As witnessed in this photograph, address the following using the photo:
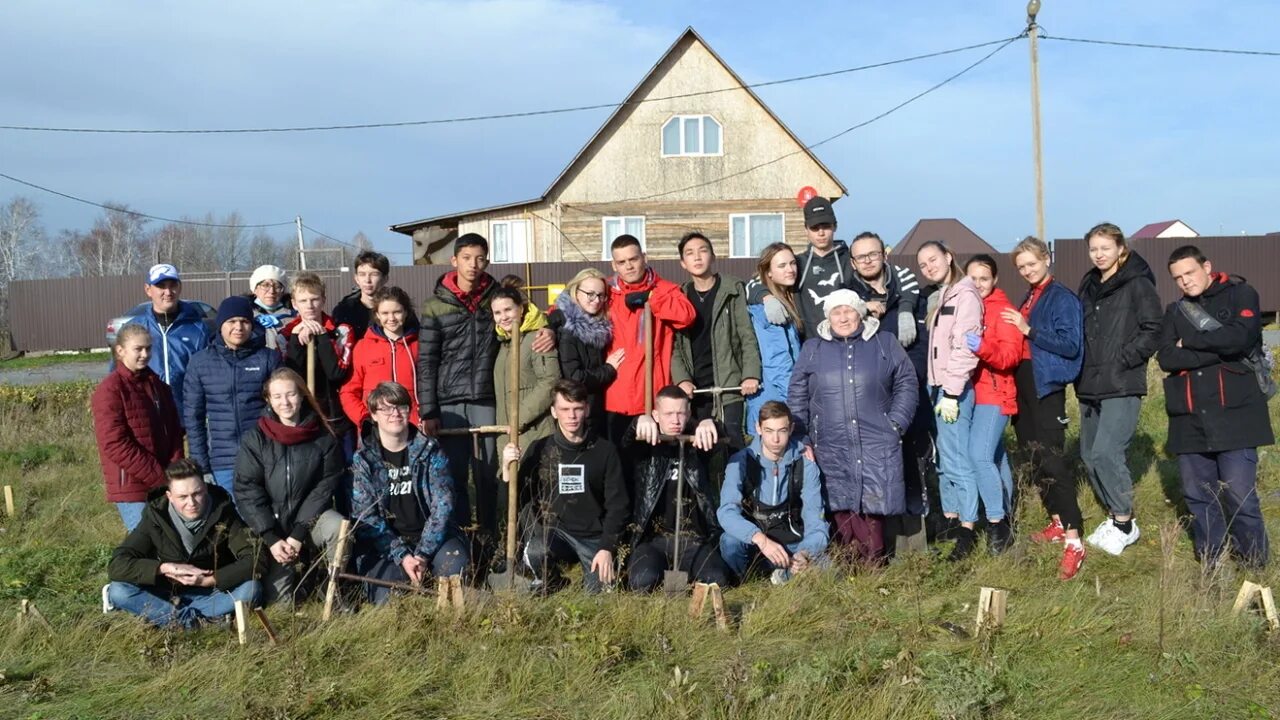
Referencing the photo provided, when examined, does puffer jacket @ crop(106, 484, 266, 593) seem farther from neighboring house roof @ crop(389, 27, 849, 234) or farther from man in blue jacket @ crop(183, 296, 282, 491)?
neighboring house roof @ crop(389, 27, 849, 234)

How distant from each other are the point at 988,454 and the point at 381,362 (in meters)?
3.67

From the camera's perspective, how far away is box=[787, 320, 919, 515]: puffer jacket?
5.43m

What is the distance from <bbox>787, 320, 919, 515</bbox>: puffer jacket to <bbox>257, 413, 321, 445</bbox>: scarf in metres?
2.69

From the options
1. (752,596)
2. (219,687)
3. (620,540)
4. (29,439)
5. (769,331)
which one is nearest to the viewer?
(219,687)

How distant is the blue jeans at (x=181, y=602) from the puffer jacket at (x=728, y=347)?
2.69 m

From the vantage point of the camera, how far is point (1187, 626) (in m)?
4.40

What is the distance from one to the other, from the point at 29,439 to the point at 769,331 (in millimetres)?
7858

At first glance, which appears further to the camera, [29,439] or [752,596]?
[29,439]

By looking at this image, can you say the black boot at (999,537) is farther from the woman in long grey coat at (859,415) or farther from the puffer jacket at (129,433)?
the puffer jacket at (129,433)

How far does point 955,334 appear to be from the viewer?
18.9 feet

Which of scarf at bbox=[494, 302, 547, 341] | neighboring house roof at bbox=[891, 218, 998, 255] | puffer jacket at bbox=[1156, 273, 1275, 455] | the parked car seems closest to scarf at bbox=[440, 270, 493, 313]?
scarf at bbox=[494, 302, 547, 341]

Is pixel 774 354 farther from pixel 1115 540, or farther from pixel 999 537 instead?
pixel 1115 540

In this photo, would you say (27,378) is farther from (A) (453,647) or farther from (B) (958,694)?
(B) (958,694)

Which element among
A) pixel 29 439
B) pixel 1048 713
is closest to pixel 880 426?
pixel 1048 713
